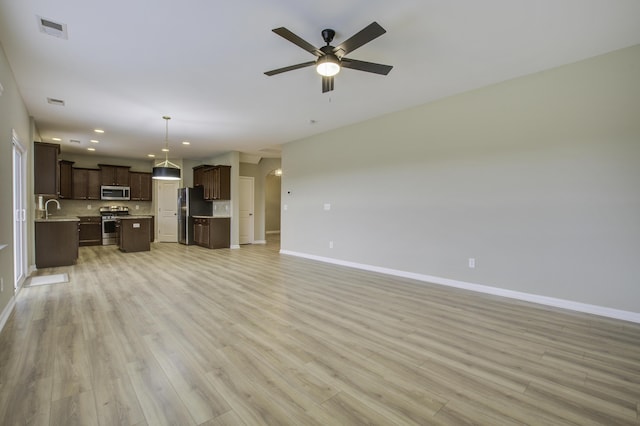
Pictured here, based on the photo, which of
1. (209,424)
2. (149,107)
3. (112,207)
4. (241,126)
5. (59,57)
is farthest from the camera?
(112,207)

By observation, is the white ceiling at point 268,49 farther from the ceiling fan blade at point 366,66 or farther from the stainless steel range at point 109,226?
the stainless steel range at point 109,226

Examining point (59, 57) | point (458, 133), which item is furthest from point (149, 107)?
point (458, 133)

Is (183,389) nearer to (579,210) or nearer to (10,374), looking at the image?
(10,374)

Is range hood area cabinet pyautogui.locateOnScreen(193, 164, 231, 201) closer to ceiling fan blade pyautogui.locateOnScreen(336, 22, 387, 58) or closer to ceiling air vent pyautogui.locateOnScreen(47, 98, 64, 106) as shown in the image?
ceiling air vent pyautogui.locateOnScreen(47, 98, 64, 106)

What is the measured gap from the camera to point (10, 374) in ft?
6.64

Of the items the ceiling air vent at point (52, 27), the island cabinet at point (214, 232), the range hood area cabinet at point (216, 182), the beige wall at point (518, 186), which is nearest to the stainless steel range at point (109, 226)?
the island cabinet at point (214, 232)

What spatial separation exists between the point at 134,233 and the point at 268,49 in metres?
6.51

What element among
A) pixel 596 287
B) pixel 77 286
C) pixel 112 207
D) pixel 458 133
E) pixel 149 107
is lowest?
pixel 77 286

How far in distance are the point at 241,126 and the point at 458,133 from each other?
13.1 ft

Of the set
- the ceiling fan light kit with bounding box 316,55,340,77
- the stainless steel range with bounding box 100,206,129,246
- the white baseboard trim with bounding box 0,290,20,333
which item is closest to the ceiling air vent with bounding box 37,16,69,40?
the ceiling fan light kit with bounding box 316,55,340,77

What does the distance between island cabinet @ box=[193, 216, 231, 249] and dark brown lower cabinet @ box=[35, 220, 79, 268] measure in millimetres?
3004

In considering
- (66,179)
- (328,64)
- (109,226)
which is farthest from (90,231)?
(328,64)

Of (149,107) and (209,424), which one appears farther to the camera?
(149,107)

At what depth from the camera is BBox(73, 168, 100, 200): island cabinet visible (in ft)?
28.8
